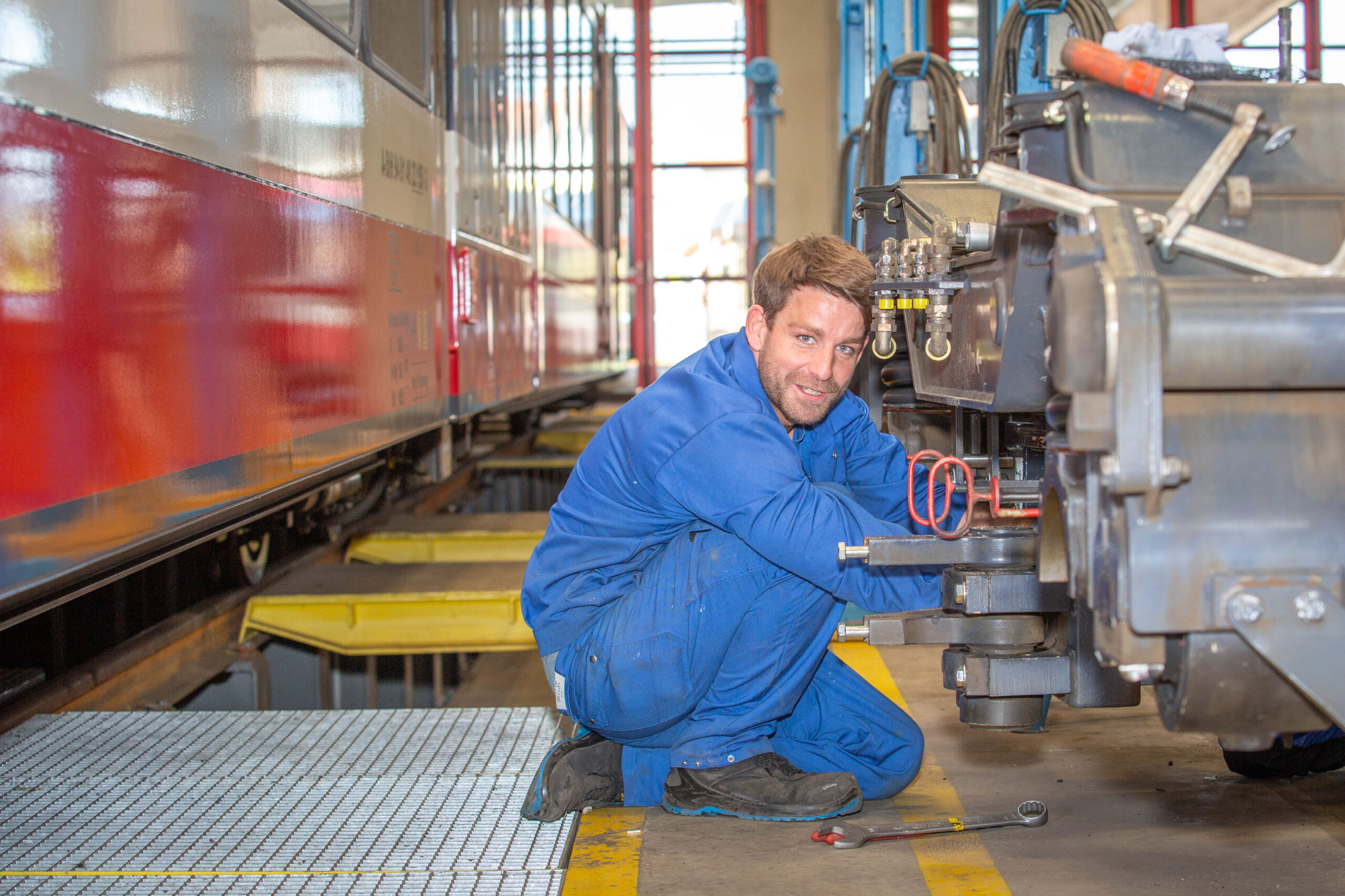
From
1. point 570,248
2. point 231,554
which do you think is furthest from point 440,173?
point 570,248

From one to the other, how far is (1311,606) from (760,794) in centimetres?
116

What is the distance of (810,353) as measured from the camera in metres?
2.20

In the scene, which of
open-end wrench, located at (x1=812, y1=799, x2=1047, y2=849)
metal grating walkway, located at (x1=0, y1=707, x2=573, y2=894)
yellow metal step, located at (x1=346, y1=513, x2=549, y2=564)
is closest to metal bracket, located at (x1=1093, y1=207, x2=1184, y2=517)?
open-end wrench, located at (x1=812, y1=799, x2=1047, y2=849)

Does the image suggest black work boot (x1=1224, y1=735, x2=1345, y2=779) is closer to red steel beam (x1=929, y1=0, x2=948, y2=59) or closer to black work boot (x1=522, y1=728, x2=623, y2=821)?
black work boot (x1=522, y1=728, x2=623, y2=821)

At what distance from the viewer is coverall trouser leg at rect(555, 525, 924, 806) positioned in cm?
212

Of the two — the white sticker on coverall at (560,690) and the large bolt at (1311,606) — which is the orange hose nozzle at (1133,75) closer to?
the large bolt at (1311,606)

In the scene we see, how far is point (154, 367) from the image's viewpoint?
5.86ft

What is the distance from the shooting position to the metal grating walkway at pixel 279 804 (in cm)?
191

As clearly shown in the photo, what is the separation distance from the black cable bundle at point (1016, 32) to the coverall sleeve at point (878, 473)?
123 cm

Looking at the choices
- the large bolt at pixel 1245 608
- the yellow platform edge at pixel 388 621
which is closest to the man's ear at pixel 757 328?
the large bolt at pixel 1245 608

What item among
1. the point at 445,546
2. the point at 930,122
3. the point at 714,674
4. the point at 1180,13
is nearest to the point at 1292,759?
the point at 714,674

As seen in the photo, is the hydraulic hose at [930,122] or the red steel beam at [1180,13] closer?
the hydraulic hose at [930,122]

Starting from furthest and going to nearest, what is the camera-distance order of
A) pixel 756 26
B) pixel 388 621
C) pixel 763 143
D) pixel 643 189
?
pixel 756 26 → pixel 643 189 → pixel 763 143 → pixel 388 621

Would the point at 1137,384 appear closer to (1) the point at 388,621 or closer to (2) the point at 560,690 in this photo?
(2) the point at 560,690
